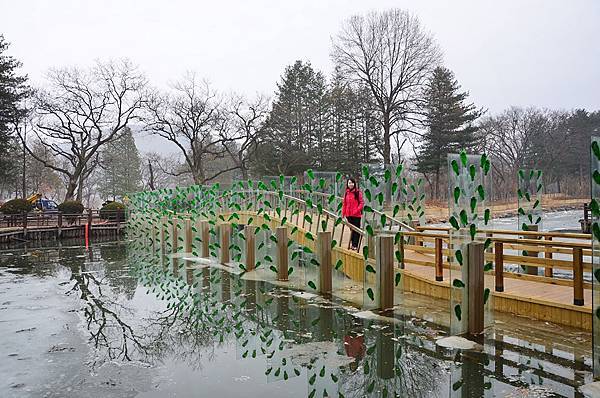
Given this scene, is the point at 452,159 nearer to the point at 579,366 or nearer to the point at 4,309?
the point at 579,366

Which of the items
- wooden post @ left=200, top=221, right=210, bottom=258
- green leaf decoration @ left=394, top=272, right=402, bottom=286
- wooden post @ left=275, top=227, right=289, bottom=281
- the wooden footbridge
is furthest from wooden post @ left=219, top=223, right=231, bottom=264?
green leaf decoration @ left=394, top=272, right=402, bottom=286

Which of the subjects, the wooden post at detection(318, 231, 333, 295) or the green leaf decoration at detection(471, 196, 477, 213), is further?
the wooden post at detection(318, 231, 333, 295)

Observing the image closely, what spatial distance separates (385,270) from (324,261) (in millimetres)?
1759

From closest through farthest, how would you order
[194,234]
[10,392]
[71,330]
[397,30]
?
[10,392] < [71,330] < [194,234] < [397,30]

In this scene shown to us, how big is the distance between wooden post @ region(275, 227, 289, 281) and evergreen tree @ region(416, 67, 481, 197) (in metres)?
29.2

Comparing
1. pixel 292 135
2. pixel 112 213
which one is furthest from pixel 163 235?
pixel 292 135

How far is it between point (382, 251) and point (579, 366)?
2998 mm

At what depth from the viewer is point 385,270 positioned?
7270 millimetres

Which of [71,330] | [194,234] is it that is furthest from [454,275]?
[194,234]

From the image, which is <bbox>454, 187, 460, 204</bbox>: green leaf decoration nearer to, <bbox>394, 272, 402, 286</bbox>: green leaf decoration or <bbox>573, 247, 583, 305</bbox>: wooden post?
<bbox>573, 247, 583, 305</bbox>: wooden post

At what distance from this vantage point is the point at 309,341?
6102mm

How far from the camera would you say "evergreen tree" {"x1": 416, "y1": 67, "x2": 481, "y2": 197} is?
3856 centimetres

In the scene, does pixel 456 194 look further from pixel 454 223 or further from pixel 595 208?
pixel 595 208

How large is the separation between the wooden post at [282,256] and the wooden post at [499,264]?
4400 mm
